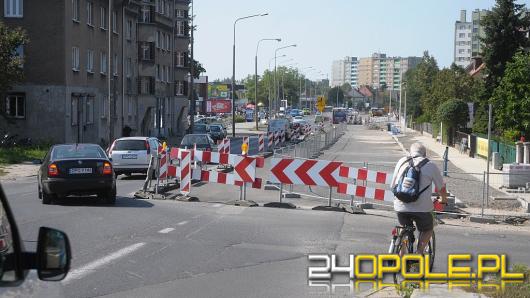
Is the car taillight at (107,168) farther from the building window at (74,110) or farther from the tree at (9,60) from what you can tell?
the building window at (74,110)

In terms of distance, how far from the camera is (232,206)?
1877 cm

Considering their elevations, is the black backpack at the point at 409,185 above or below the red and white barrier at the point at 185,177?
above

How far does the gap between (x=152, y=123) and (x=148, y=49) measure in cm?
737

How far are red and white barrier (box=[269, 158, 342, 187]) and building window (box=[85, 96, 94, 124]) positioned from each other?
104 ft

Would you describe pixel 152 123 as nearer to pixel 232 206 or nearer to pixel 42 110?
pixel 42 110

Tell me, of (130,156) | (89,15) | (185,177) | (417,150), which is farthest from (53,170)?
(89,15)

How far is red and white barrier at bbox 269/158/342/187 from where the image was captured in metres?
19.1

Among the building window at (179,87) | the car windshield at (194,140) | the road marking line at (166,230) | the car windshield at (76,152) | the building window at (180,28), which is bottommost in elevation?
the road marking line at (166,230)

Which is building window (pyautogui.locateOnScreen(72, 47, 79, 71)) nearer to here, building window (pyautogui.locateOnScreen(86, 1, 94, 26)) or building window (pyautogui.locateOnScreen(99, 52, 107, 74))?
building window (pyautogui.locateOnScreen(86, 1, 94, 26))

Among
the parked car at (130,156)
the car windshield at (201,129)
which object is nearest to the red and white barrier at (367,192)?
the parked car at (130,156)

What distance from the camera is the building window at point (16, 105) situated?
148 feet

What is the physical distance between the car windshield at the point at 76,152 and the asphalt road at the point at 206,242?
107 centimetres

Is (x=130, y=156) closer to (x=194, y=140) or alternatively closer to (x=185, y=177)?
(x=185, y=177)

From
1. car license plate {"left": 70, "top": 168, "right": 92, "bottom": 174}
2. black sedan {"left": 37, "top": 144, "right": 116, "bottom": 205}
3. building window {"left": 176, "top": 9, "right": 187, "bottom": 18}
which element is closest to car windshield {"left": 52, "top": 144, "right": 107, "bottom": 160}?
black sedan {"left": 37, "top": 144, "right": 116, "bottom": 205}
